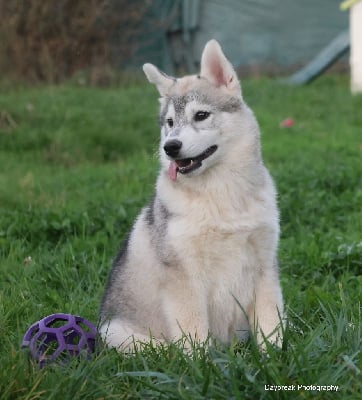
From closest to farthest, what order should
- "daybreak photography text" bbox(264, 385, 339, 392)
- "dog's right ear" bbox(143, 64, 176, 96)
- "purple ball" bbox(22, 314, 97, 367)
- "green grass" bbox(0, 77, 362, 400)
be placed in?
"daybreak photography text" bbox(264, 385, 339, 392), "green grass" bbox(0, 77, 362, 400), "purple ball" bbox(22, 314, 97, 367), "dog's right ear" bbox(143, 64, 176, 96)

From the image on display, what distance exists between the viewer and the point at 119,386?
271cm

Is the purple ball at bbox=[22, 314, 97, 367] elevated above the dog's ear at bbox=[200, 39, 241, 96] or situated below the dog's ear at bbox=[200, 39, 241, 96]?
below

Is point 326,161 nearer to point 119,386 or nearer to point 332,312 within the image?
point 332,312

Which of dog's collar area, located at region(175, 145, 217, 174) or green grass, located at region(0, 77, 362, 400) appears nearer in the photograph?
green grass, located at region(0, 77, 362, 400)

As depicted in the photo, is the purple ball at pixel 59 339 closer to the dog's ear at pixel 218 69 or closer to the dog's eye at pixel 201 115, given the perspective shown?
the dog's eye at pixel 201 115

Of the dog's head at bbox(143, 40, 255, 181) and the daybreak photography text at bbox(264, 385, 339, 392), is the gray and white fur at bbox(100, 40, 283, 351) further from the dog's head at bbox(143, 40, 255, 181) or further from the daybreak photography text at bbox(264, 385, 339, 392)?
the daybreak photography text at bbox(264, 385, 339, 392)

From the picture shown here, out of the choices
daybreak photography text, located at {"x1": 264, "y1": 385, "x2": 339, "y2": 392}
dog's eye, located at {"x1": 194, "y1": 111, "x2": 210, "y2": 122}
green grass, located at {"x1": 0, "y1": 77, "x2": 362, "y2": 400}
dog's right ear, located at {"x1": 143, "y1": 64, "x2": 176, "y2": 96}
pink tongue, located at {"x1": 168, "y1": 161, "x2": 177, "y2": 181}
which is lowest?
green grass, located at {"x1": 0, "y1": 77, "x2": 362, "y2": 400}

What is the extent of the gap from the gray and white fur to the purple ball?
116mm

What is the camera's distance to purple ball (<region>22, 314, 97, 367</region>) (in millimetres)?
3010

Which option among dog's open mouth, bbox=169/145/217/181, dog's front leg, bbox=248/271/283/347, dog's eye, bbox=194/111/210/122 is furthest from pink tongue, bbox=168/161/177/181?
dog's front leg, bbox=248/271/283/347

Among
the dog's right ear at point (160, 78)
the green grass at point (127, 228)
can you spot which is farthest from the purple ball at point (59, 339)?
the dog's right ear at point (160, 78)

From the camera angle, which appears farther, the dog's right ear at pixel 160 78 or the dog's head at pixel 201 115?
the dog's right ear at pixel 160 78

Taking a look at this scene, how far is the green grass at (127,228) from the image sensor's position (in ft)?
8.59

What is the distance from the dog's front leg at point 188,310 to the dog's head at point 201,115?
0.52 metres
